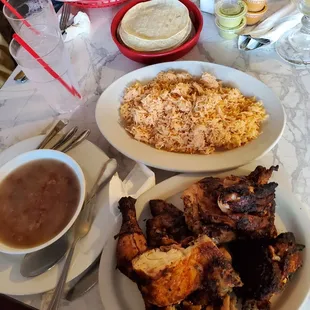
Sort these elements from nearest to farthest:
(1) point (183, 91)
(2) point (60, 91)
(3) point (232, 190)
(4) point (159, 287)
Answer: (4) point (159, 287) → (3) point (232, 190) → (1) point (183, 91) → (2) point (60, 91)

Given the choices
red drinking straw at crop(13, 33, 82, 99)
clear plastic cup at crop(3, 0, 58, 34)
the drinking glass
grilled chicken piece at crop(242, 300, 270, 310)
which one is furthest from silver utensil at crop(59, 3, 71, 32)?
grilled chicken piece at crop(242, 300, 270, 310)

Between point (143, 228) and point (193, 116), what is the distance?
40 centimetres

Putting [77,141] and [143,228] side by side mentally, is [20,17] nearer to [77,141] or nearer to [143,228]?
[77,141]

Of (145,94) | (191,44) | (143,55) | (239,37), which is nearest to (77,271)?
(145,94)

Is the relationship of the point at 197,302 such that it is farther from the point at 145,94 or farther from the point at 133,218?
the point at 145,94

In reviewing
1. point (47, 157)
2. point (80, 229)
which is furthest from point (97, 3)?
point (80, 229)

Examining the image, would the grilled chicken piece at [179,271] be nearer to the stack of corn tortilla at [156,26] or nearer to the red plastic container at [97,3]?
the stack of corn tortilla at [156,26]

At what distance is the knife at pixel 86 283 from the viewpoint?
1008 millimetres

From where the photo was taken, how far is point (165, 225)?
0.99m

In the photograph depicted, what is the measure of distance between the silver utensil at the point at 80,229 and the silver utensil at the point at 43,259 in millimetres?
29

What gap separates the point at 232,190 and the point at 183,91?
1.47ft

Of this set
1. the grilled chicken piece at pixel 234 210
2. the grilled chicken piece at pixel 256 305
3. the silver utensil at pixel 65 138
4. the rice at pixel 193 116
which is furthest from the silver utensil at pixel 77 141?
the grilled chicken piece at pixel 256 305

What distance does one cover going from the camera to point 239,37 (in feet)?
4.91

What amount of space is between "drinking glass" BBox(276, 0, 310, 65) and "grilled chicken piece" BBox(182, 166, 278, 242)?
696 mm
